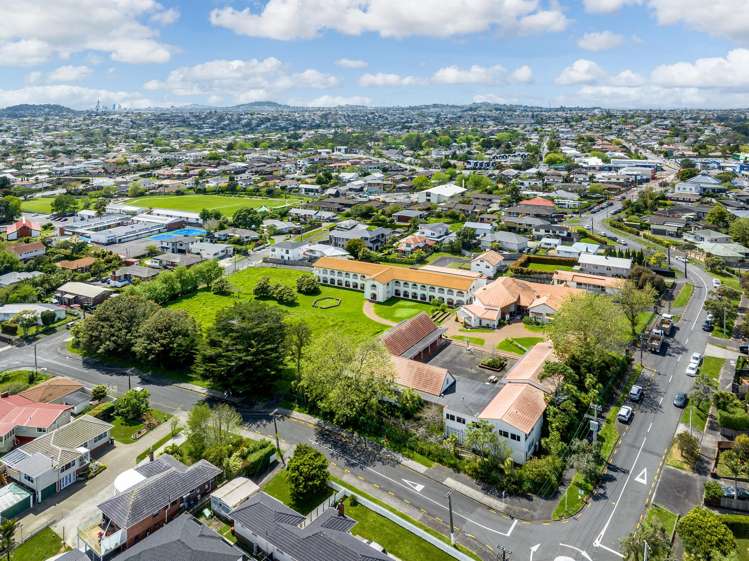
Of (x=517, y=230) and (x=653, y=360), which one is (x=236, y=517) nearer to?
(x=653, y=360)

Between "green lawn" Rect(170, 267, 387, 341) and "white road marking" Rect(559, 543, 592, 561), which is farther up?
"green lawn" Rect(170, 267, 387, 341)

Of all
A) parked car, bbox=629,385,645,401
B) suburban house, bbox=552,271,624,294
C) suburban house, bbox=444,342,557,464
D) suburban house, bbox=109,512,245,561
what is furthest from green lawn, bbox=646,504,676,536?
suburban house, bbox=552,271,624,294

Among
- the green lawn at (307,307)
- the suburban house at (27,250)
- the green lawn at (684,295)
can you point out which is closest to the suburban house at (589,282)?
the green lawn at (684,295)

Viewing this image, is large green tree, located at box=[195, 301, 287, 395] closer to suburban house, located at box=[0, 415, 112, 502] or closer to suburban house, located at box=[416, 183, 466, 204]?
suburban house, located at box=[0, 415, 112, 502]

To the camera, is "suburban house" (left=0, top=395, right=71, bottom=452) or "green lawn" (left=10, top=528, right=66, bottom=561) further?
"suburban house" (left=0, top=395, right=71, bottom=452)

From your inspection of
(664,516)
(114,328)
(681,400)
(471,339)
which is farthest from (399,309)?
(664,516)
